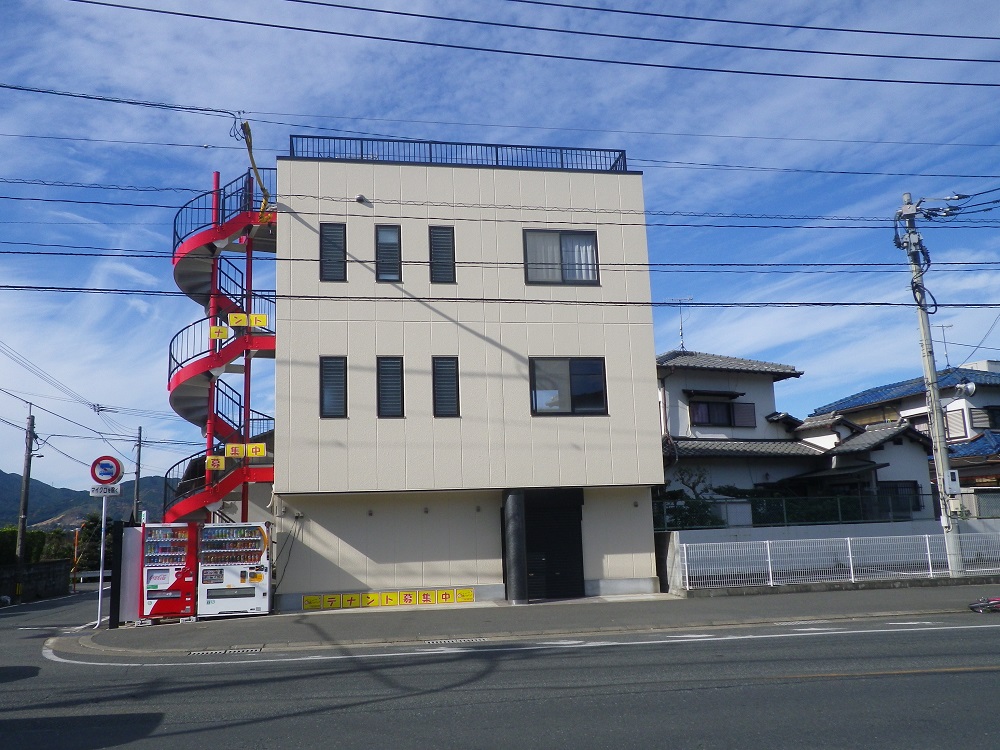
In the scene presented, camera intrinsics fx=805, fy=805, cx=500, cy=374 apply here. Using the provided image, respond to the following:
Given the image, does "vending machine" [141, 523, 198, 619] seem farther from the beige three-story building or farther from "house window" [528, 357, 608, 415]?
"house window" [528, 357, 608, 415]

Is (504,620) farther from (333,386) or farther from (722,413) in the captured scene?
(722,413)

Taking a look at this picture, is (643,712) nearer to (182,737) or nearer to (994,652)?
(182,737)

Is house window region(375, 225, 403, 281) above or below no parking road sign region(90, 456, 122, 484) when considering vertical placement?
above

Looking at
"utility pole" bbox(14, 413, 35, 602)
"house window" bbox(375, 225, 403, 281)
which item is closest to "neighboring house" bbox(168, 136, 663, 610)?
"house window" bbox(375, 225, 403, 281)

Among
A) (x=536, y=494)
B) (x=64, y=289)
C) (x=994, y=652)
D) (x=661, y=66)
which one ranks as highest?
(x=661, y=66)

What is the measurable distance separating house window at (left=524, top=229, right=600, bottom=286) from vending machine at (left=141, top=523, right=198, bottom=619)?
31.1 feet

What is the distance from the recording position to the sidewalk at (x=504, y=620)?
13344 millimetres

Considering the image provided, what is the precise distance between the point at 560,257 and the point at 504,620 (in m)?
8.68

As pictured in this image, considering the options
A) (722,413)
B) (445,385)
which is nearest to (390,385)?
(445,385)

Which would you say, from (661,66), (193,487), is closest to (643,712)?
(661,66)

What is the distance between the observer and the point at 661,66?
12.7 m

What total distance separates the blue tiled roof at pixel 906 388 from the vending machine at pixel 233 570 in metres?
26.5

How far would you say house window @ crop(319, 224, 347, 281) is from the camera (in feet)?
59.8

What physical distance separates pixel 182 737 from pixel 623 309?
14.5 metres
